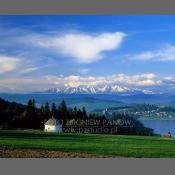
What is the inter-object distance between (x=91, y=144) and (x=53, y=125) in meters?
0.99

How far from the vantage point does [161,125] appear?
1375 cm

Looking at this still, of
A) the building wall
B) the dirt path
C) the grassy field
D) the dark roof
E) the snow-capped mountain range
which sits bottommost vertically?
the dirt path

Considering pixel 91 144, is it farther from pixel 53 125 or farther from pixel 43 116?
pixel 43 116

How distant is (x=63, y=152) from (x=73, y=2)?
329 cm

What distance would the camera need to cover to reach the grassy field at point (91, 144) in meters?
13.4

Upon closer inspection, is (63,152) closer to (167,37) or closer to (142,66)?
(142,66)

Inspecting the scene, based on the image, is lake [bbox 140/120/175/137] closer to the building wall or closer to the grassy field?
the grassy field

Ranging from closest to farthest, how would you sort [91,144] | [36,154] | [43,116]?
[36,154] → [91,144] → [43,116]

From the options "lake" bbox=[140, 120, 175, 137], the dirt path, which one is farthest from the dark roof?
"lake" bbox=[140, 120, 175, 137]

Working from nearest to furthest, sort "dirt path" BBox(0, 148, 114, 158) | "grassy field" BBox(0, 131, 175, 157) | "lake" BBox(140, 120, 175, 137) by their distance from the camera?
"dirt path" BBox(0, 148, 114, 158)
"grassy field" BBox(0, 131, 175, 157)
"lake" BBox(140, 120, 175, 137)

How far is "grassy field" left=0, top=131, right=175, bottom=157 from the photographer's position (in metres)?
13.4

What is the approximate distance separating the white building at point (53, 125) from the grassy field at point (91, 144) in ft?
0.39

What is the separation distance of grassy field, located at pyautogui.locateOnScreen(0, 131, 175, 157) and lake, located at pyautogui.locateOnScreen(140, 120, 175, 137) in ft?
0.60

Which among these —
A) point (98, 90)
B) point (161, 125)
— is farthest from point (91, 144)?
point (161, 125)
